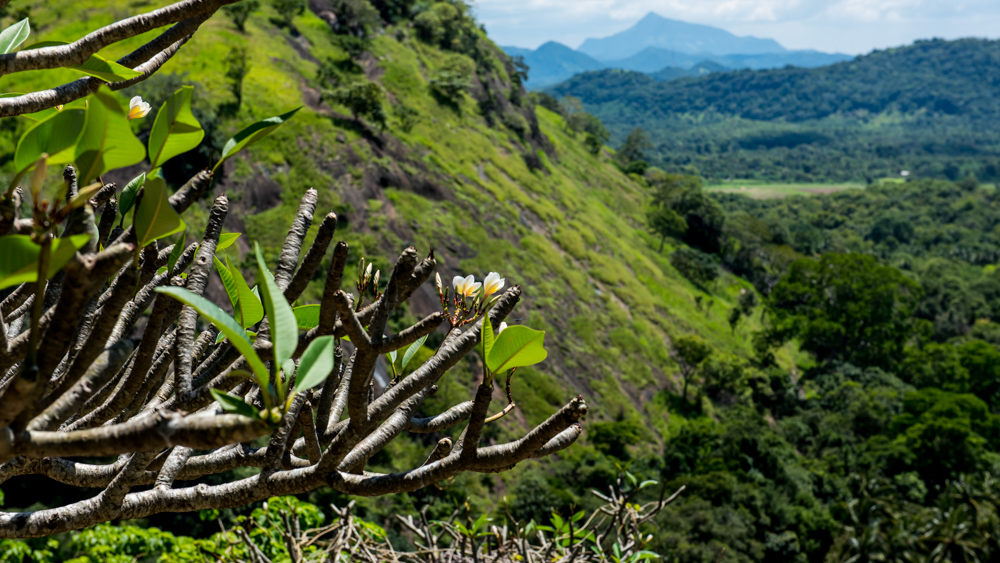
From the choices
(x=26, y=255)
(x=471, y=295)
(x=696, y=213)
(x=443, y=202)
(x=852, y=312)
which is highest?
(x=26, y=255)

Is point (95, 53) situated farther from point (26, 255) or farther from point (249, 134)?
point (26, 255)

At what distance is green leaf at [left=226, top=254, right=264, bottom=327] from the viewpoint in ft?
4.08

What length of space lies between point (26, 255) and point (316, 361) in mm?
449

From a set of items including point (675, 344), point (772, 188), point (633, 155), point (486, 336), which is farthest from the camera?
point (772, 188)

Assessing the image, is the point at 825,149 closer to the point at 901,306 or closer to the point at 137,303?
the point at 901,306

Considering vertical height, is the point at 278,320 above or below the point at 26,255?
below

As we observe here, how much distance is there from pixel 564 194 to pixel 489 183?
32.6ft

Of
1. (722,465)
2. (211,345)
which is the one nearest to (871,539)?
(722,465)

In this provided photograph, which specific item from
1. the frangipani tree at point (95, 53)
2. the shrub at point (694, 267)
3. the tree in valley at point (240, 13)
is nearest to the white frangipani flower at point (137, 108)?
the frangipani tree at point (95, 53)

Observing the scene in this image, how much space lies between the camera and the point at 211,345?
1732 millimetres

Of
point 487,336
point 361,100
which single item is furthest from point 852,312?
point 487,336

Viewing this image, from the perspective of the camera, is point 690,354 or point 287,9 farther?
point 287,9

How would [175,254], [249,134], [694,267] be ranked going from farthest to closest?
[694,267] < [175,254] < [249,134]

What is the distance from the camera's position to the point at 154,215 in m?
1.05
